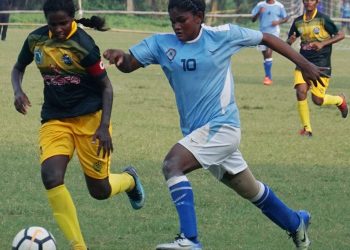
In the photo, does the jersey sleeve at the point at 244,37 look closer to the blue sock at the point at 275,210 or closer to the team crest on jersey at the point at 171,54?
the team crest on jersey at the point at 171,54

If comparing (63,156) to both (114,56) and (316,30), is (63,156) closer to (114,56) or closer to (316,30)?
(114,56)

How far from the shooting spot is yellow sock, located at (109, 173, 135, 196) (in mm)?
7258

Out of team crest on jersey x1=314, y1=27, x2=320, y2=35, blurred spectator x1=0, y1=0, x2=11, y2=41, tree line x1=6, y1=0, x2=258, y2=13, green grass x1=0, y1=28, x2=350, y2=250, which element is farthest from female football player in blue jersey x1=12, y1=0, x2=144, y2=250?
tree line x1=6, y1=0, x2=258, y2=13

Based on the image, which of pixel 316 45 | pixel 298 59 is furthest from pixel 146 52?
pixel 316 45

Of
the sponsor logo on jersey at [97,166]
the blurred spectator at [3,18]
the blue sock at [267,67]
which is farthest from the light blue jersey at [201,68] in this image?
the blurred spectator at [3,18]

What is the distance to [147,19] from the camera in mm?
41906

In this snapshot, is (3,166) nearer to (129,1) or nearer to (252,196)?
(252,196)

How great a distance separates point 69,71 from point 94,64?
18 cm

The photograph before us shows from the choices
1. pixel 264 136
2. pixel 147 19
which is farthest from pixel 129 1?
pixel 264 136

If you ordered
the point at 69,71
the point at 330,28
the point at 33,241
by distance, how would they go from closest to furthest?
the point at 33,241, the point at 69,71, the point at 330,28

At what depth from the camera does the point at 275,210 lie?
661 centimetres

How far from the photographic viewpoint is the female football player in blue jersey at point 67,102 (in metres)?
6.39

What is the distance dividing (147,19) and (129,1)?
385 centimetres

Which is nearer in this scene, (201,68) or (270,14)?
(201,68)
